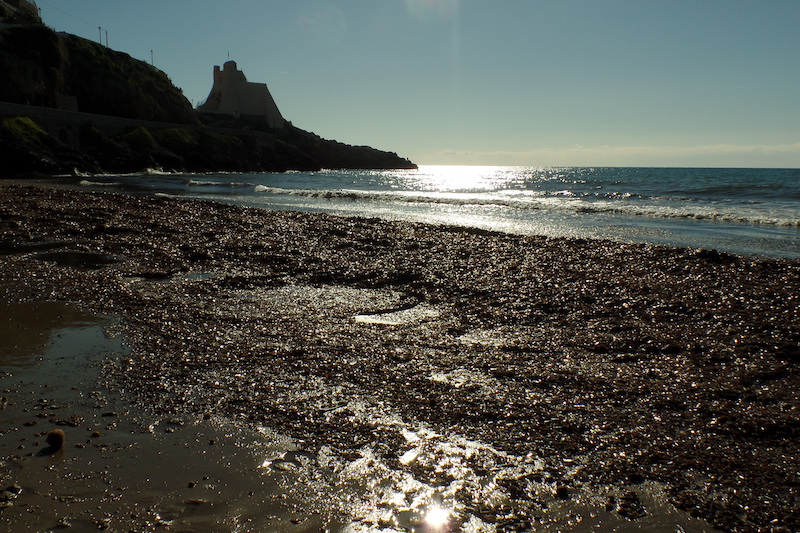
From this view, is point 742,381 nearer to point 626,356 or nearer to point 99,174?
point 626,356

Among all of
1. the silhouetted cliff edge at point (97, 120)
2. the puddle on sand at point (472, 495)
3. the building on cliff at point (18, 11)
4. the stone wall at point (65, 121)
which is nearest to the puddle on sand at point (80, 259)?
the puddle on sand at point (472, 495)

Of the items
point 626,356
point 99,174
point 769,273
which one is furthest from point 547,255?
point 99,174

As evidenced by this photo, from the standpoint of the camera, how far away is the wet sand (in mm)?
3016

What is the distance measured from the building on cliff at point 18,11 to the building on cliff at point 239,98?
29.0 metres

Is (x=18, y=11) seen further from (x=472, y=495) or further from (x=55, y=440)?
(x=472, y=495)

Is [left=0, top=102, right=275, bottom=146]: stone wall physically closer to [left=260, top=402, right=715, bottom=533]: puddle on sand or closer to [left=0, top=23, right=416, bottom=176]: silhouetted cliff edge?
[left=0, top=23, right=416, bottom=176]: silhouetted cliff edge

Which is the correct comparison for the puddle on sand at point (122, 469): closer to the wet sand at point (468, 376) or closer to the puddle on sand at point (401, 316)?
the wet sand at point (468, 376)

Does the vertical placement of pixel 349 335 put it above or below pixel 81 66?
below

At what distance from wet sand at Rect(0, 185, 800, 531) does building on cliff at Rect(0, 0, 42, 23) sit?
66116 millimetres

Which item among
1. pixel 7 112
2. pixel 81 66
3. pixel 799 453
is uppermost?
pixel 81 66

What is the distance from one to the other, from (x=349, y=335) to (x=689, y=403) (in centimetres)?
312

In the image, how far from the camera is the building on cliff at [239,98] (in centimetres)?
9819

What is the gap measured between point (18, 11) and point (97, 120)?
1121 inches

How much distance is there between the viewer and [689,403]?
13.7 ft
